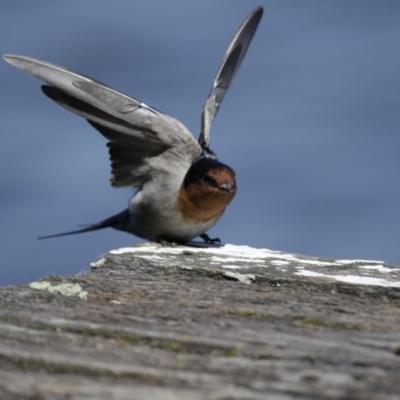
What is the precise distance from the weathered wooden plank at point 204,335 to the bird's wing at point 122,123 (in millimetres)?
2582

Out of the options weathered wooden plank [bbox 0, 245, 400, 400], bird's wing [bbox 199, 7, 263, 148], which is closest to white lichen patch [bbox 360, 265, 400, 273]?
weathered wooden plank [bbox 0, 245, 400, 400]

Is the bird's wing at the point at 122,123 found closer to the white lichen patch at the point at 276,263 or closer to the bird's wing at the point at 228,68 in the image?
the bird's wing at the point at 228,68

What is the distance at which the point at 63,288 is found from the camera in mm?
2949

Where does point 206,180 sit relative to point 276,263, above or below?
above

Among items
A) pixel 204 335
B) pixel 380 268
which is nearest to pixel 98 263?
pixel 380 268

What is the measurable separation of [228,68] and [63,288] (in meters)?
5.76

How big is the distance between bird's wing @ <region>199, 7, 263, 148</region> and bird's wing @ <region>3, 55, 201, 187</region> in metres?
0.38

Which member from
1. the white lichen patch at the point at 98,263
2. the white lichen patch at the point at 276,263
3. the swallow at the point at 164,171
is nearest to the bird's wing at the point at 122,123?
the swallow at the point at 164,171

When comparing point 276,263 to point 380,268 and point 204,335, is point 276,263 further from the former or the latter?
point 204,335

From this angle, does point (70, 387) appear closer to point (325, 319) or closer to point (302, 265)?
point (325, 319)

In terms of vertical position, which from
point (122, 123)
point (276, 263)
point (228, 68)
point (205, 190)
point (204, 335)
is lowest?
point (204, 335)

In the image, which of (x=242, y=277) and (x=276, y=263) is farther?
(x=276, y=263)

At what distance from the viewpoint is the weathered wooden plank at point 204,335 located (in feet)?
5.93

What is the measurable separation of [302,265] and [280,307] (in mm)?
1180
